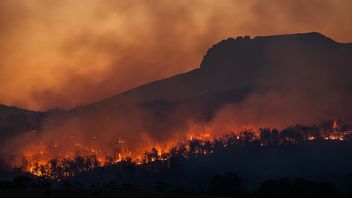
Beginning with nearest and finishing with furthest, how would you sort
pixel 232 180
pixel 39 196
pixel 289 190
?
pixel 39 196 → pixel 289 190 → pixel 232 180

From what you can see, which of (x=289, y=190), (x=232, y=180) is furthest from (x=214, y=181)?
(x=289, y=190)

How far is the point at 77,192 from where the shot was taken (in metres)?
82.5

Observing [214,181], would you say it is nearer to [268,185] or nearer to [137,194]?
[268,185]

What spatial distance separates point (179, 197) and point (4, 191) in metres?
26.0

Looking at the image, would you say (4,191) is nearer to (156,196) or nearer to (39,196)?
(39,196)

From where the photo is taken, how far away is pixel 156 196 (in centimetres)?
8119

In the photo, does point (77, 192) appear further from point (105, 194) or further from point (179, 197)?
point (179, 197)

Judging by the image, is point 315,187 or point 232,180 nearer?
point 315,187

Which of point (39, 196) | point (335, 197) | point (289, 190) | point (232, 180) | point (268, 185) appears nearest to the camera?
point (39, 196)

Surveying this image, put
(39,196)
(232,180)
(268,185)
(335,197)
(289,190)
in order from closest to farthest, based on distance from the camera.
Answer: (39,196)
(335,197)
(289,190)
(268,185)
(232,180)

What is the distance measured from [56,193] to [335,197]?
60212 mm

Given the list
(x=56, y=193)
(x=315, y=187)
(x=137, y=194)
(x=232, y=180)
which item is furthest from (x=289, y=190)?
(x=56, y=193)

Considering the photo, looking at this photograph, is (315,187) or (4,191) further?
(315,187)

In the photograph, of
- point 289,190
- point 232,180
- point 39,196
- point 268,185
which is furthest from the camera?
point 232,180
